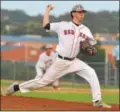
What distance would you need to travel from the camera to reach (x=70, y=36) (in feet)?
28.3

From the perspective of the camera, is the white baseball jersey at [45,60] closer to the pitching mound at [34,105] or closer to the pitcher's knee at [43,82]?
the pitching mound at [34,105]

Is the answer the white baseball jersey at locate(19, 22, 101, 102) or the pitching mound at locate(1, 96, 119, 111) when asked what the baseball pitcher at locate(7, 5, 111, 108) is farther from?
the pitching mound at locate(1, 96, 119, 111)

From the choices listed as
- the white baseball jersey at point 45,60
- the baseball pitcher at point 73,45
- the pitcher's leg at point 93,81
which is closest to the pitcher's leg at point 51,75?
the baseball pitcher at point 73,45

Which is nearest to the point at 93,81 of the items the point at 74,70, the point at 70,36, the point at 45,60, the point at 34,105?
the point at 74,70

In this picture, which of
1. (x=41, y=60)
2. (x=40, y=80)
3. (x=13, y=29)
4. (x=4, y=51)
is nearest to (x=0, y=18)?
(x=4, y=51)

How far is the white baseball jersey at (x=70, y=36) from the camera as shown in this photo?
8648 mm

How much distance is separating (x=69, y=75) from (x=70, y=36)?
2192cm

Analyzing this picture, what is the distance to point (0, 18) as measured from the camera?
4959 centimetres

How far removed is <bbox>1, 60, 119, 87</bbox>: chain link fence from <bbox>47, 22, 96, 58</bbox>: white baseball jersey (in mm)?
20032

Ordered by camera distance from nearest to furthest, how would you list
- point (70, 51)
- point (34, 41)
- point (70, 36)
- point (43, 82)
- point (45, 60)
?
1. point (70, 36)
2. point (70, 51)
3. point (43, 82)
4. point (45, 60)
5. point (34, 41)

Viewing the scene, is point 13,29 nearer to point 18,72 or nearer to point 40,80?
point 18,72

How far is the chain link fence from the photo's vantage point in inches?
1162

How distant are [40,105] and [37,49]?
45.1 m

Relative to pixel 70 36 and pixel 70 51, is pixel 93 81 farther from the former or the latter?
pixel 70 36
